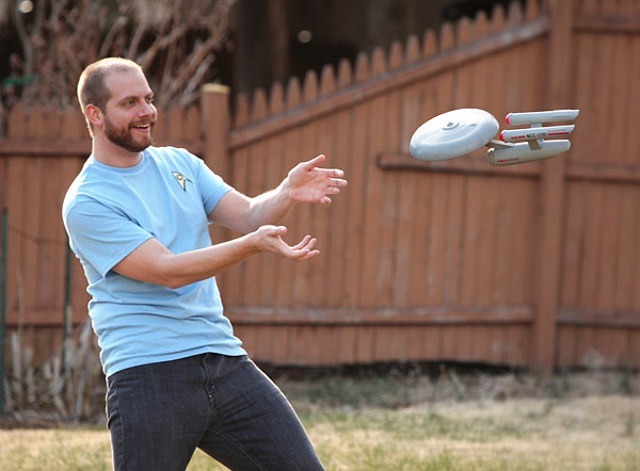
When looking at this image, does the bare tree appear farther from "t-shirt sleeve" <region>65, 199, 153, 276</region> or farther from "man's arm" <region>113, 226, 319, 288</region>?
"man's arm" <region>113, 226, 319, 288</region>

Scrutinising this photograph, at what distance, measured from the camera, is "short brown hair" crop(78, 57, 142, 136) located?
3393 mm

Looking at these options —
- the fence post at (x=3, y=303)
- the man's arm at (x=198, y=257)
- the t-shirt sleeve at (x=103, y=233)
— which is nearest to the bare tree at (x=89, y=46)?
the fence post at (x=3, y=303)

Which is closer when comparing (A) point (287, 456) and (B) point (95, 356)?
(A) point (287, 456)

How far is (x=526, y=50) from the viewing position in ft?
25.5

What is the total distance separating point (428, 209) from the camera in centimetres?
764

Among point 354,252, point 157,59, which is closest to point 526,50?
point 354,252

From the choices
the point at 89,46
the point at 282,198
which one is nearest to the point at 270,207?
the point at 282,198

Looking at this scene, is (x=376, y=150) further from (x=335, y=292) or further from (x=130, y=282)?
(x=130, y=282)

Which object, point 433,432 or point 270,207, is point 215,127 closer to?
point 433,432

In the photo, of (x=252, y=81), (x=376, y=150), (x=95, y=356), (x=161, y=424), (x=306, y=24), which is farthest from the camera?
(x=306, y=24)

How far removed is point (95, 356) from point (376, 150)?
2.33 m

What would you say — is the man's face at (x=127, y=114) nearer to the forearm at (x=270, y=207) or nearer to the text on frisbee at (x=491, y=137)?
the forearm at (x=270, y=207)

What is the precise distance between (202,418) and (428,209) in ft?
14.7

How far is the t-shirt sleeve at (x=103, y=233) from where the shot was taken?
3252 millimetres
